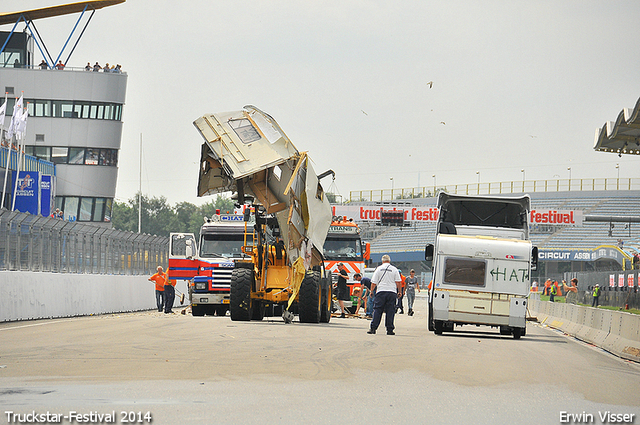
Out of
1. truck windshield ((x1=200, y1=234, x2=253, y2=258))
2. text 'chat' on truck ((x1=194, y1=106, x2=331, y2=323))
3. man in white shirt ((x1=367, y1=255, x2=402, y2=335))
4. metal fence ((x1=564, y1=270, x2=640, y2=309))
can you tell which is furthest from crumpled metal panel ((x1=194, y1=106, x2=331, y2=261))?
metal fence ((x1=564, y1=270, x2=640, y2=309))

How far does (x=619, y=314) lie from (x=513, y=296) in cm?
252

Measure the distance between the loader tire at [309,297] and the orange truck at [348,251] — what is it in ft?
26.4

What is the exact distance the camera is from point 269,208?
21.0 metres

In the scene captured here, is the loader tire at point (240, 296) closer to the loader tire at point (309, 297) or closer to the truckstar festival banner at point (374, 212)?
the loader tire at point (309, 297)

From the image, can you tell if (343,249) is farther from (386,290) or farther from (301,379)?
(301,379)

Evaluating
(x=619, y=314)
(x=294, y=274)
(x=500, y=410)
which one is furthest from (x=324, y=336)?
(x=500, y=410)

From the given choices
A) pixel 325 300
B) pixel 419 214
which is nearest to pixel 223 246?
pixel 325 300

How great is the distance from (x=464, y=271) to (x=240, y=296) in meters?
5.51

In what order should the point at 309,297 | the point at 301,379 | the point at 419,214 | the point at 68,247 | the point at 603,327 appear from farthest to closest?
the point at 419,214
the point at 68,247
the point at 309,297
the point at 603,327
the point at 301,379

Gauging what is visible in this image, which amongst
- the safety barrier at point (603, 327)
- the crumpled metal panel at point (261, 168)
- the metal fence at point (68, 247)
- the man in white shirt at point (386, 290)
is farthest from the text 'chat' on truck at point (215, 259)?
the safety barrier at point (603, 327)

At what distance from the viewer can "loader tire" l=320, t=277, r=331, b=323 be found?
23.0 m

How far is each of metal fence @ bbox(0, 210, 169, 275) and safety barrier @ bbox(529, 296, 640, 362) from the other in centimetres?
1461

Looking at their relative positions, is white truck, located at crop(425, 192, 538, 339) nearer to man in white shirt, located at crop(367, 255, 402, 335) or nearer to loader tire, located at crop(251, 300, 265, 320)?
man in white shirt, located at crop(367, 255, 402, 335)

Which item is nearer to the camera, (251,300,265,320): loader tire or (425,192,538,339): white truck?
(425,192,538,339): white truck
